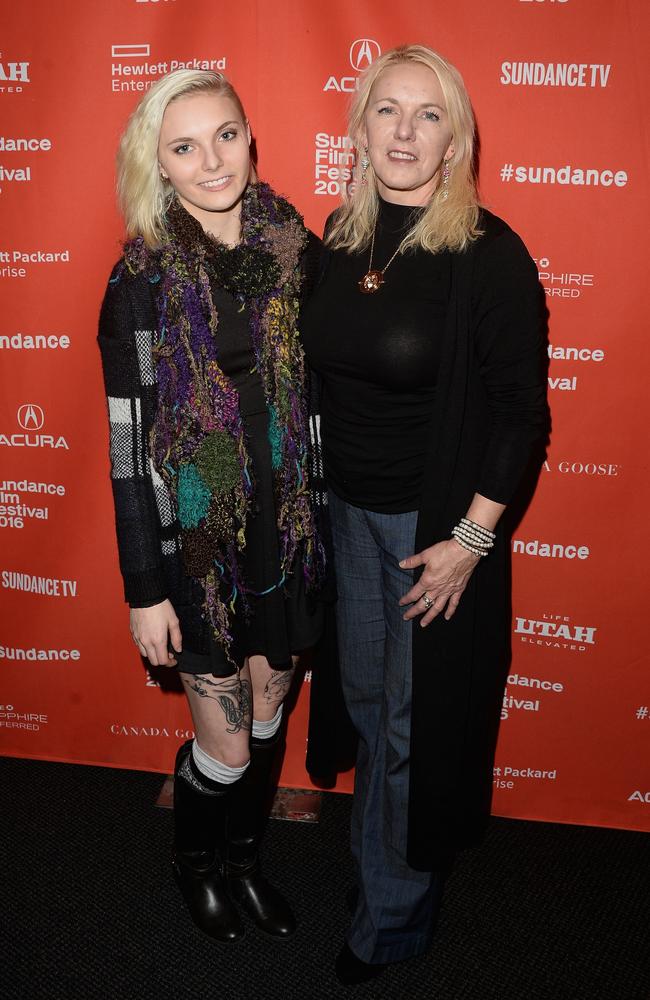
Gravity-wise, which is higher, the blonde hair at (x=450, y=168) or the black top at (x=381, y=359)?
the blonde hair at (x=450, y=168)

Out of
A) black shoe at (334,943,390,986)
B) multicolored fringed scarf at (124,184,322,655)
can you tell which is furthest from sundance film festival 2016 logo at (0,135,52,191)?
black shoe at (334,943,390,986)

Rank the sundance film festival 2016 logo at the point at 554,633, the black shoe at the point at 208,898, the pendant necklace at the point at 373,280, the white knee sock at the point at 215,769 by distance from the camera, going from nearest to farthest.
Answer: the pendant necklace at the point at 373,280
the white knee sock at the point at 215,769
the black shoe at the point at 208,898
the sundance film festival 2016 logo at the point at 554,633

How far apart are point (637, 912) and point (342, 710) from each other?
0.96m

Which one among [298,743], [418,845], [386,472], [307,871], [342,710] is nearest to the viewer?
[386,472]

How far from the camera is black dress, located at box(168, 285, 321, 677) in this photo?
5.36 feet

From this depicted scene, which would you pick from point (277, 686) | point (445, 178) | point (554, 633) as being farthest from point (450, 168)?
point (554, 633)

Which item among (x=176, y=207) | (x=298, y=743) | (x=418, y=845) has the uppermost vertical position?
(x=176, y=207)

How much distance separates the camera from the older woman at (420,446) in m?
1.55

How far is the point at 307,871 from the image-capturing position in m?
2.26

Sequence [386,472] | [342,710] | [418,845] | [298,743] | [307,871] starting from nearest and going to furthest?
1. [386,472]
2. [418,845]
3. [342,710]
4. [307,871]
5. [298,743]

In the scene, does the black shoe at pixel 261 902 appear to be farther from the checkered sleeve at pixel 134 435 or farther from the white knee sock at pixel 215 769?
the checkered sleeve at pixel 134 435

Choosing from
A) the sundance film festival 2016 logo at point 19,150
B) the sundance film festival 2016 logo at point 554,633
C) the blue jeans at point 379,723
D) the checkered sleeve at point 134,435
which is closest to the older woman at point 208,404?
the checkered sleeve at point 134,435

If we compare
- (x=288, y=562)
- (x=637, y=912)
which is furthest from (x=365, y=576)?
(x=637, y=912)

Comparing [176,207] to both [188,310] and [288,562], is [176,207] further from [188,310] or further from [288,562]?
[288,562]
